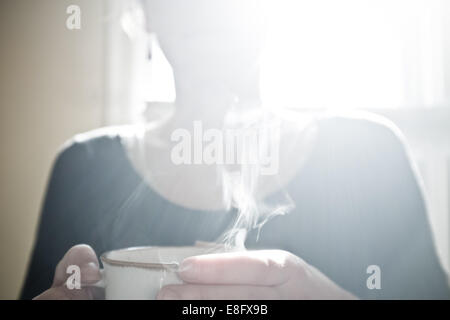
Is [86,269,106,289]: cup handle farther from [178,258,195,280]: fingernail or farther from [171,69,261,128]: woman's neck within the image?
[171,69,261,128]: woman's neck

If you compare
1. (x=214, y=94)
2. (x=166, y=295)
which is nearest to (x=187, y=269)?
(x=166, y=295)

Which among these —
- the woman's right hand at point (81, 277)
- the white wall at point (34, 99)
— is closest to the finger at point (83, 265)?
the woman's right hand at point (81, 277)

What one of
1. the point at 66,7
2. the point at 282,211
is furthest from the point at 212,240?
the point at 66,7

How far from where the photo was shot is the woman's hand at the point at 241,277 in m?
0.28

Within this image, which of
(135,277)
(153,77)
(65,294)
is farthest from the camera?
(153,77)

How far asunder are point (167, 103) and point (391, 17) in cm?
29

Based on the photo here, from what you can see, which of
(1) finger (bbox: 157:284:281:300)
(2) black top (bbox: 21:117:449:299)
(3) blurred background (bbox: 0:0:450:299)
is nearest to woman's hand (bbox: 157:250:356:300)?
(1) finger (bbox: 157:284:281:300)

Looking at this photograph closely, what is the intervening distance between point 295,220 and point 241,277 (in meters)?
0.21

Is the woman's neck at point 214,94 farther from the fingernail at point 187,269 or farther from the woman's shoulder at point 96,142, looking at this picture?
the fingernail at point 187,269

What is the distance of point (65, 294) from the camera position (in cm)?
38

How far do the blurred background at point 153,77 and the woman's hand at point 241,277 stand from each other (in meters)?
0.22

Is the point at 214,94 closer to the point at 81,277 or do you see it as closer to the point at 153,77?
the point at 153,77

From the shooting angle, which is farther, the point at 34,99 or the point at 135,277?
the point at 34,99
